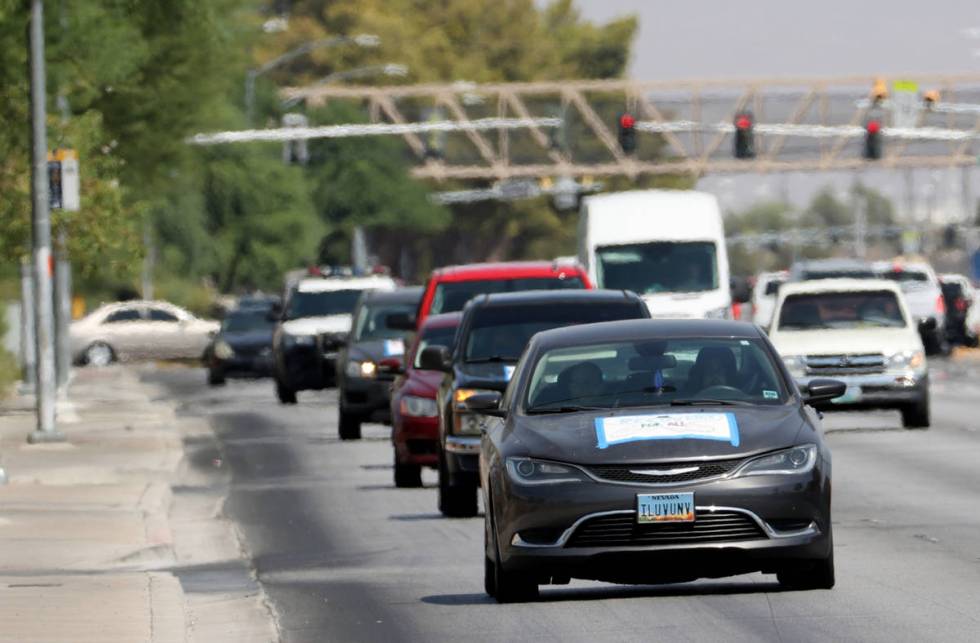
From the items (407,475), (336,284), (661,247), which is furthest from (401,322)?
(336,284)

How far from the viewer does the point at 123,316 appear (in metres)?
64.1

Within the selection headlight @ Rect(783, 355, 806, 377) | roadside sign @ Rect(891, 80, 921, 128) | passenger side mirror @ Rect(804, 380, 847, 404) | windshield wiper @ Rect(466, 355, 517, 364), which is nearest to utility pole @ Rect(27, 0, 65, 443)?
headlight @ Rect(783, 355, 806, 377)

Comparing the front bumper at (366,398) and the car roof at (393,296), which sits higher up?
the car roof at (393,296)

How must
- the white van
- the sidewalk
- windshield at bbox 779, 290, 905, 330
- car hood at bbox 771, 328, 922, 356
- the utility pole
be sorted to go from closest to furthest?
1. the sidewalk
2. car hood at bbox 771, 328, 922, 356
3. the utility pole
4. windshield at bbox 779, 290, 905, 330
5. the white van

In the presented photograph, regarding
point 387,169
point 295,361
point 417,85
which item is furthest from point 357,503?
point 417,85

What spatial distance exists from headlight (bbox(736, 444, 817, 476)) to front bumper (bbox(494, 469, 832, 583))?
0.04m

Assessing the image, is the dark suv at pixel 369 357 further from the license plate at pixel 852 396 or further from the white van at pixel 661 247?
the white van at pixel 661 247

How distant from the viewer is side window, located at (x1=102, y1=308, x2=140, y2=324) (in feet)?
210

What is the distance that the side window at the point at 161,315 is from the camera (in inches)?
Answer: 2525

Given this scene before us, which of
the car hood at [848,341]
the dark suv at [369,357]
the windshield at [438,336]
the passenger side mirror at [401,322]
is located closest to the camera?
the windshield at [438,336]

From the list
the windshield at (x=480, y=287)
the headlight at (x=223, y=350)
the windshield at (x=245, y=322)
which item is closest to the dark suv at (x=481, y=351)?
the windshield at (x=480, y=287)

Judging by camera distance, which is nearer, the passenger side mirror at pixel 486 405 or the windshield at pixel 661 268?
the passenger side mirror at pixel 486 405

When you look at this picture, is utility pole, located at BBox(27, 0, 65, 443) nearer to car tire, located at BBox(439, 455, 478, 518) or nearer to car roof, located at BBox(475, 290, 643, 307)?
car roof, located at BBox(475, 290, 643, 307)

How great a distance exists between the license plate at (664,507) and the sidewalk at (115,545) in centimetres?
203
